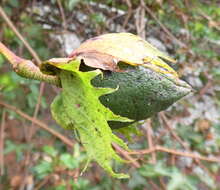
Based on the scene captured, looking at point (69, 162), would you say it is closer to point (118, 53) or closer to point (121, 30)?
point (121, 30)

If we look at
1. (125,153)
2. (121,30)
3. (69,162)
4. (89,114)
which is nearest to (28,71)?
(89,114)

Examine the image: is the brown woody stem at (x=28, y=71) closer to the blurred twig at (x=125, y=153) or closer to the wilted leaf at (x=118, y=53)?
the wilted leaf at (x=118, y=53)

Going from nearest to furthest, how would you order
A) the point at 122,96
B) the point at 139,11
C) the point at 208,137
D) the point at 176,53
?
the point at 122,96, the point at 139,11, the point at 176,53, the point at 208,137

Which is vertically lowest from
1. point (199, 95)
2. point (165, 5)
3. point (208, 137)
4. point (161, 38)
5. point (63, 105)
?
point (208, 137)

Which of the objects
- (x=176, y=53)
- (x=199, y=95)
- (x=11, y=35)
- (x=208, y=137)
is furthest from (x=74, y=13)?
(x=208, y=137)

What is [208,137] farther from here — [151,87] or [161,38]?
[151,87]

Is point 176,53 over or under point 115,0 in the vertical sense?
under
